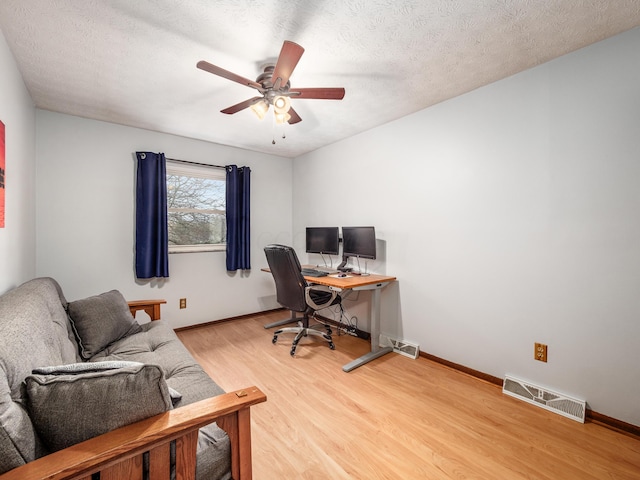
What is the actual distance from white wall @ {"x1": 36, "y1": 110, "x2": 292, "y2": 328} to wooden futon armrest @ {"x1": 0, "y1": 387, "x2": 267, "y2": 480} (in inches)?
→ 105

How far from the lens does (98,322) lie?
1925mm

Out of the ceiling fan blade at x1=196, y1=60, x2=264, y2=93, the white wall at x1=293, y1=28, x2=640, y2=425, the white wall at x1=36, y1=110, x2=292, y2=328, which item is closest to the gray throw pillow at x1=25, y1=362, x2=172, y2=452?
the ceiling fan blade at x1=196, y1=60, x2=264, y2=93

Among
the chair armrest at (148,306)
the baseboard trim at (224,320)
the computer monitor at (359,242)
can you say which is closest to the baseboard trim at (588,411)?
the baseboard trim at (224,320)

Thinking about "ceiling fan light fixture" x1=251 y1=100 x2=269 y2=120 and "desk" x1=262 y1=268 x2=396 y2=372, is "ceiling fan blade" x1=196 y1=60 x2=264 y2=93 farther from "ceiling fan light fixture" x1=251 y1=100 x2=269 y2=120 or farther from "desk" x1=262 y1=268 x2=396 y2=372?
"desk" x1=262 y1=268 x2=396 y2=372

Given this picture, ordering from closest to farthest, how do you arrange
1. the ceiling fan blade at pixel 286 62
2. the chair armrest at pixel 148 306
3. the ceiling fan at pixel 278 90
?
the ceiling fan blade at pixel 286 62 < the ceiling fan at pixel 278 90 < the chair armrest at pixel 148 306

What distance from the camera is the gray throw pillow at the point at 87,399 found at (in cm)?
84

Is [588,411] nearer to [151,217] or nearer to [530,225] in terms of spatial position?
[530,225]

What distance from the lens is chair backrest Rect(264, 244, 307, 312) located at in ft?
8.99

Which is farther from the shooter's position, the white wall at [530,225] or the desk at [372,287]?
the desk at [372,287]

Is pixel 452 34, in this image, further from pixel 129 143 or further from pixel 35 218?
pixel 35 218

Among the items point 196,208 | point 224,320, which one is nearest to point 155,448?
point 224,320

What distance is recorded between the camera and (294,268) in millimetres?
2740

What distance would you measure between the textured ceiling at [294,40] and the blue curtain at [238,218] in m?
1.22

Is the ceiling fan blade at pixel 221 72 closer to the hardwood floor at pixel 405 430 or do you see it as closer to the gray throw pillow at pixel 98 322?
the gray throw pillow at pixel 98 322
